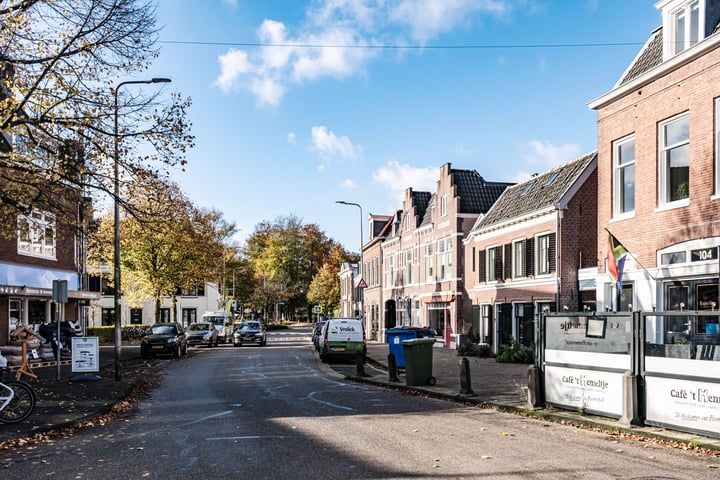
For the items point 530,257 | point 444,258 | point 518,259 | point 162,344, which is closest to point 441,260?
point 444,258

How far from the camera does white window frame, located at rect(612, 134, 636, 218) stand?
19327 millimetres

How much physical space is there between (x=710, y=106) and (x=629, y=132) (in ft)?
10.7

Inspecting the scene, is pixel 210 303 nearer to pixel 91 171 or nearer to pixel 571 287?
pixel 571 287

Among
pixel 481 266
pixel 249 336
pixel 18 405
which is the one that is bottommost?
pixel 249 336

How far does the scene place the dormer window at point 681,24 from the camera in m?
17.0

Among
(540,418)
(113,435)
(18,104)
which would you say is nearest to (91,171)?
(18,104)


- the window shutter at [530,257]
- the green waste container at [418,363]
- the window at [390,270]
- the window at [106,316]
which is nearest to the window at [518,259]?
the window shutter at [530,257]

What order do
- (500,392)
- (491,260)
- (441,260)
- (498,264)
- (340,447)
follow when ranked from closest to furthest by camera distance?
(340,447) < (500,392) < (498,264) < (491,260) < (441,260)

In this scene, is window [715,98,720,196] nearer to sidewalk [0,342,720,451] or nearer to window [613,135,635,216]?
window [613,135,635,216]

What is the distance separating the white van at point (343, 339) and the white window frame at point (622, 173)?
11912 mm

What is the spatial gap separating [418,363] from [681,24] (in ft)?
35.3

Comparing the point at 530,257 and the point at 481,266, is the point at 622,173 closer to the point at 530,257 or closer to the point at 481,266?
the point at 530,257

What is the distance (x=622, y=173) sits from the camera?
19.8m

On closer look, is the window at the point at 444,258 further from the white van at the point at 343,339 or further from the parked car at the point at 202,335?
the parked car at the point at 202,335
